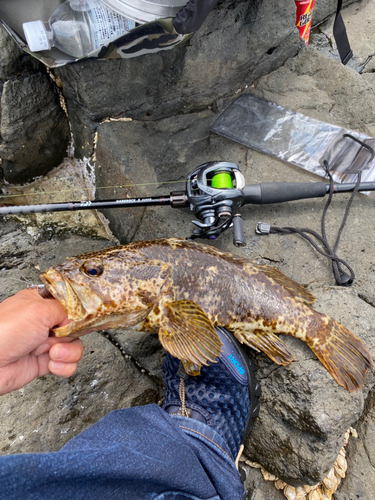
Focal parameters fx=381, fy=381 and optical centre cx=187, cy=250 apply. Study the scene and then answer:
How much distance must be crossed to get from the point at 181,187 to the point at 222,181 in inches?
28.2

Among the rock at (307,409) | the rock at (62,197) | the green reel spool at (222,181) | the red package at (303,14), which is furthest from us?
the red package at (303,14)

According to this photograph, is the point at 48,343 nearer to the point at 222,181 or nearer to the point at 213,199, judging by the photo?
the point at 213,199

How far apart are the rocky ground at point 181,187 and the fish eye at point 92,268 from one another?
33.5 inches

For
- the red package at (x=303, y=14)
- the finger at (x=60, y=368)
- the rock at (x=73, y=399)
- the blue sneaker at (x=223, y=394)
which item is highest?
the red package at (x=303, y=14)

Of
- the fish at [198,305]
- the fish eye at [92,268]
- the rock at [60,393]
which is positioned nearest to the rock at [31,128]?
the rock at [60,393]

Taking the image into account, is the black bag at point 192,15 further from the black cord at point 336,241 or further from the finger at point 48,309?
the finger at point 48,309

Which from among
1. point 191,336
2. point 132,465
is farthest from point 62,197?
point 132,465

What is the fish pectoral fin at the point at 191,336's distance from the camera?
7.93 ft

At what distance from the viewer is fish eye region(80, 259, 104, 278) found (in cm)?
247

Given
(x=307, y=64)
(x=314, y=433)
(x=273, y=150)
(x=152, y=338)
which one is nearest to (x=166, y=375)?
(x=152, y=338)

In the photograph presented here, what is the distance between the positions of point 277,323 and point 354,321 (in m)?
0.64

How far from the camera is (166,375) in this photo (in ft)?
9.55

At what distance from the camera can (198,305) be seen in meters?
2.61

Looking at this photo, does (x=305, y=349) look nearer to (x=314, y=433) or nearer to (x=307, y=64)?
(x=314, y=433)
